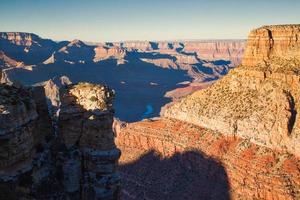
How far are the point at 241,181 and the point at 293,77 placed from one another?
15.0 meters

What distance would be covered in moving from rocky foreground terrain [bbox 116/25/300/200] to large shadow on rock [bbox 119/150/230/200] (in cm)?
11

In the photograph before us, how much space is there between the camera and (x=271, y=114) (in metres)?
54.5

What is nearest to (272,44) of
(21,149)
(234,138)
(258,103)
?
(258,103)

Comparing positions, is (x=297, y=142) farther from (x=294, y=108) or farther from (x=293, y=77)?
(x=293, y=77)

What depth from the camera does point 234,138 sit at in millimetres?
56844

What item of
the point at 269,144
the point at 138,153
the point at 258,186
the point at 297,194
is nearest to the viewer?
the point at 297,194

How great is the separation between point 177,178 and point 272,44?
23206 mm

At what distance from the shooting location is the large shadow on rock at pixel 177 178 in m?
51.9

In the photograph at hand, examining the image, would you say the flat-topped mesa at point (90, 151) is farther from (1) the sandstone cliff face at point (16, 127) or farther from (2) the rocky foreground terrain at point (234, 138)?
(2) the rocky foreground terrain at point (234, 138)

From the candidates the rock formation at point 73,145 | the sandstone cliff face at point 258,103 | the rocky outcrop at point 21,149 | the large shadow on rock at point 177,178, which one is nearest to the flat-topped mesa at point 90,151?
the rock formation at point 73,145

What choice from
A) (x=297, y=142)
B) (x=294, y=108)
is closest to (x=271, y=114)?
(x=294, y=108)

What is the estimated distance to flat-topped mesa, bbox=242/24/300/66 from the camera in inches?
2477

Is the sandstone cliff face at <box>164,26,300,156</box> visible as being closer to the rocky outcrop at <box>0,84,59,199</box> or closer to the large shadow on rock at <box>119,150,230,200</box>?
the large shadow on rock at <box>119,150,230,200</box>

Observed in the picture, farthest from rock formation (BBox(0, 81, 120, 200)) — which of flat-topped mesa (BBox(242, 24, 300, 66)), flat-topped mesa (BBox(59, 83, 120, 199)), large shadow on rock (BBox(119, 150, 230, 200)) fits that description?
flat-topped mesa (BBox(242, 24, 300, 66))
